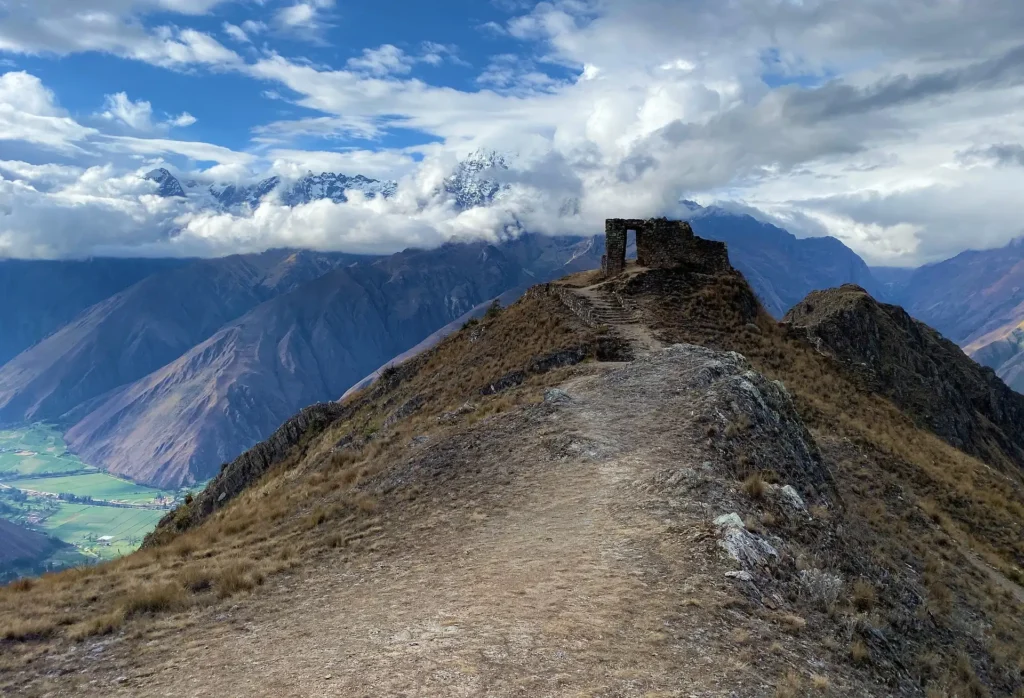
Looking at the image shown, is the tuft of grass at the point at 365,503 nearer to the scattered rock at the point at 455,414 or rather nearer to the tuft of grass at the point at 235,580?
the tuft of grass at the point at 235,580

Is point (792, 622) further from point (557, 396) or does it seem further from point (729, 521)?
point (557, 396)

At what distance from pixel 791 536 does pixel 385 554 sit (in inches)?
396

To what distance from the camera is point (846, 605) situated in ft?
47.0

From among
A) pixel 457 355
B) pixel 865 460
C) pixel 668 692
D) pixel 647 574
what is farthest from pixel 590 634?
pixel 457 355

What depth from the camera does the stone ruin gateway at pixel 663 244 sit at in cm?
4388

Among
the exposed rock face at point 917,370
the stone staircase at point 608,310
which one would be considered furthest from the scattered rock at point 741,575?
the exposed rock face at point 917,370

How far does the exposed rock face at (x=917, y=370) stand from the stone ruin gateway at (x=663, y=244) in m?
8.56

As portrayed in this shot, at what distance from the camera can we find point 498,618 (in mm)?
12172

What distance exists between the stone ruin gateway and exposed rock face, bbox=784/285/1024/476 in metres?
8.56

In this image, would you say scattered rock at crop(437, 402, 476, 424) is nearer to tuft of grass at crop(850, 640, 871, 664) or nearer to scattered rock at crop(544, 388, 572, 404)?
scattered rock at crop(544, 388, 572, 404)

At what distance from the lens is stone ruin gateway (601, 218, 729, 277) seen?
43875 millimetres

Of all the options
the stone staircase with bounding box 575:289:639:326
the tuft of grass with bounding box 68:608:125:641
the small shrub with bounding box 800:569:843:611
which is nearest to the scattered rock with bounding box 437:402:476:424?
the stone staircase with bounding box 575:289:639:326

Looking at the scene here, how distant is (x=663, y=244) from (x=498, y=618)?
118 feet

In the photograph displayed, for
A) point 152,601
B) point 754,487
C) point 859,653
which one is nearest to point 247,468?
point 152,601
